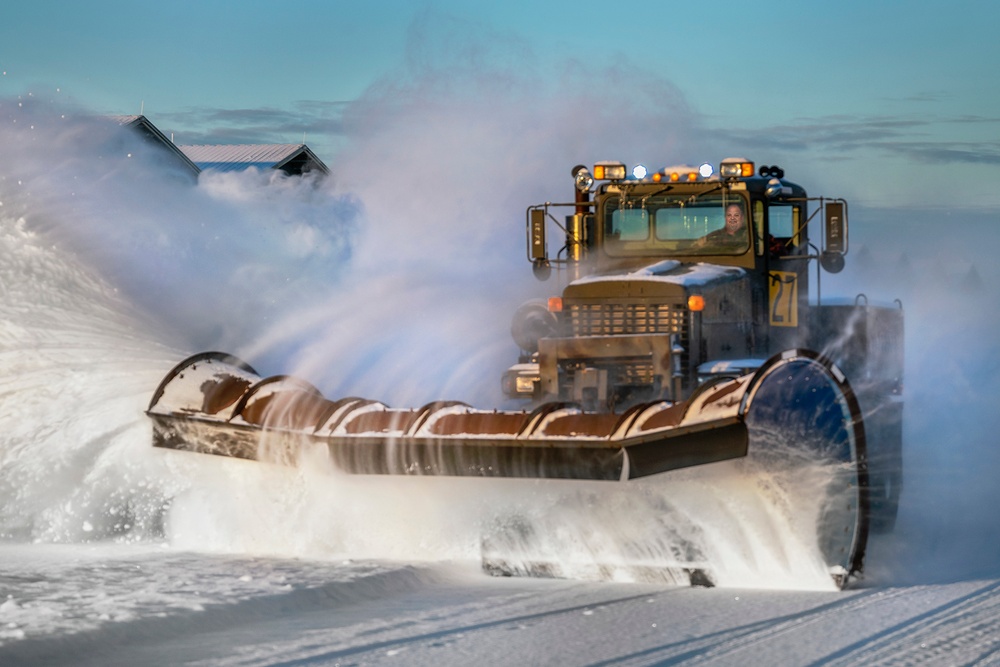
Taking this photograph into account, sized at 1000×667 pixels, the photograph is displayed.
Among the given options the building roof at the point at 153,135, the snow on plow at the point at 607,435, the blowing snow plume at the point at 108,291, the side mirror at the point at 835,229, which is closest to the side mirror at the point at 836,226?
the side mirror at the point at 835,229

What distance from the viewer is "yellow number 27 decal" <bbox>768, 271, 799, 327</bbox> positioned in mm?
10984

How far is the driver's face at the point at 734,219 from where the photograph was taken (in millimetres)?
10797

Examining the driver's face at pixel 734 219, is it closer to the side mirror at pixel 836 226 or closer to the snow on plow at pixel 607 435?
the side mirror at pixel 836 226

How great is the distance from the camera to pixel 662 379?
9469mm

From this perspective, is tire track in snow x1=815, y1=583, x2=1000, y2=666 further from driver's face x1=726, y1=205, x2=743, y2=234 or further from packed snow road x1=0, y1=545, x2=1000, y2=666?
driver's face x1=726, y1=205, x2=743, y2=234

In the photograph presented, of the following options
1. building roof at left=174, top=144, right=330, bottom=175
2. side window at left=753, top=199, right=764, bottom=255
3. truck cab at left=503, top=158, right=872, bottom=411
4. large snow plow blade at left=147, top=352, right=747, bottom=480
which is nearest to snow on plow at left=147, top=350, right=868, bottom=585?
large snow plow blade at left=147, top=352, right=747, bottom=480

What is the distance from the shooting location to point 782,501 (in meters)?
7.62

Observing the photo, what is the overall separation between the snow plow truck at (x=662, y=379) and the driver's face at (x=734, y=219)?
0.4 inches

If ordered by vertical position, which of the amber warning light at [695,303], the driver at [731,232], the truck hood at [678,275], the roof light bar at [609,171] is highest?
the roof light bar at [609,171]

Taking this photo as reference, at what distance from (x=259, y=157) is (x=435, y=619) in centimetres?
4500

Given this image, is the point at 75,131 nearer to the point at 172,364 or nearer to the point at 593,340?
the point at 172,364

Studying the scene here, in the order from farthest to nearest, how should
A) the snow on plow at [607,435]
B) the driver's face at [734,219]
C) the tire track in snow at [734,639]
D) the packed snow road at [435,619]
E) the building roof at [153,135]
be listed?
the building roof at [153,135], the driver's face at [734,219], the snow on plow at [607,435], the packed snow road at [435,619], the tire track in snow at [734,639]

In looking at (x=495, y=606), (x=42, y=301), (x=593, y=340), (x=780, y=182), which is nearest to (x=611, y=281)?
(x=593, y=340)

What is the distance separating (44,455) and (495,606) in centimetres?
376
